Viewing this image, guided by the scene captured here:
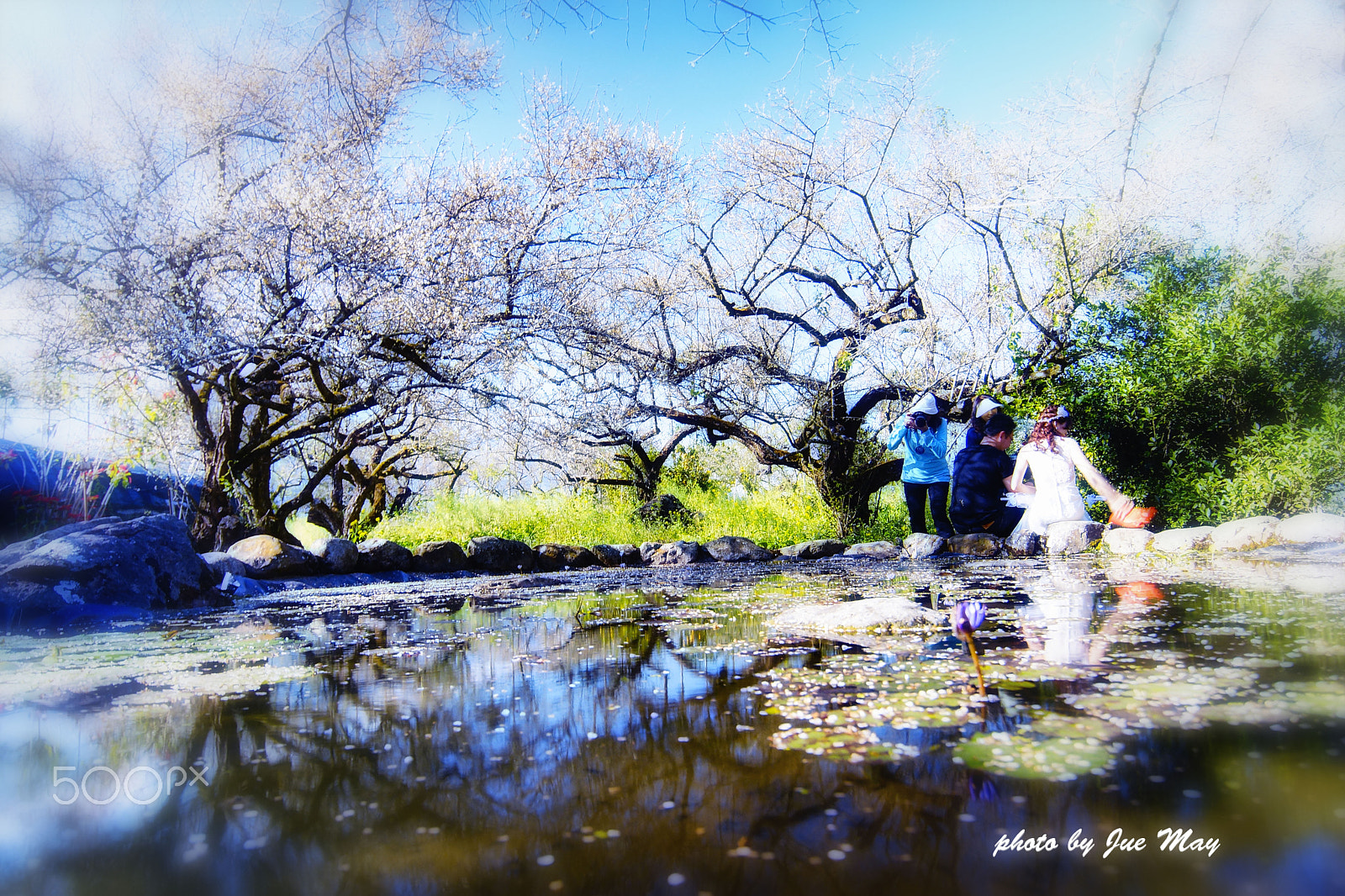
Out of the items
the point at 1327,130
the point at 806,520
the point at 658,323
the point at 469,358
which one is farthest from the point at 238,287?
the point at 1327,130

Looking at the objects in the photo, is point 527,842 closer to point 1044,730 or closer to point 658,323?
point 1044,730

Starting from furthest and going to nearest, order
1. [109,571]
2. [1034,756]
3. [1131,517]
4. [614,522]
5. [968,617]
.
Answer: [614,522]
[1131,517]
[109,571]
[968,617]
[1034,756]

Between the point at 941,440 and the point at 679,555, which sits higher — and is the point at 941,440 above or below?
above

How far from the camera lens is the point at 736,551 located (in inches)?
391

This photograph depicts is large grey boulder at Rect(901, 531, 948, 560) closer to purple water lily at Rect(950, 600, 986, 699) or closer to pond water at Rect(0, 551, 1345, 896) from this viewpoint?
pond water at Rect(0, 551, 1345, 896)

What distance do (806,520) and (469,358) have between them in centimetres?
569

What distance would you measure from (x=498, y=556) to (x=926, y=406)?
5928 mm

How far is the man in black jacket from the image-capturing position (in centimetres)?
816

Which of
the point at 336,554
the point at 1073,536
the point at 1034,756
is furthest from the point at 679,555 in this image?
the point at 1034,756

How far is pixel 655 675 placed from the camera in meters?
2.93

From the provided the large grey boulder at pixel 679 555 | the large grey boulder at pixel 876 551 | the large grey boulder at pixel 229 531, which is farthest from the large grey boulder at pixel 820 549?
the large grey boulder at pixel 229 531

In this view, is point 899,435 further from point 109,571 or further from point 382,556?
point 109,571

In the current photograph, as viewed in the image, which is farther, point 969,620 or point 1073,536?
point 1073,536

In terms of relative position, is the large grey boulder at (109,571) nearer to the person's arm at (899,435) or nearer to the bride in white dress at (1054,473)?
the person's arm at (899,435)
